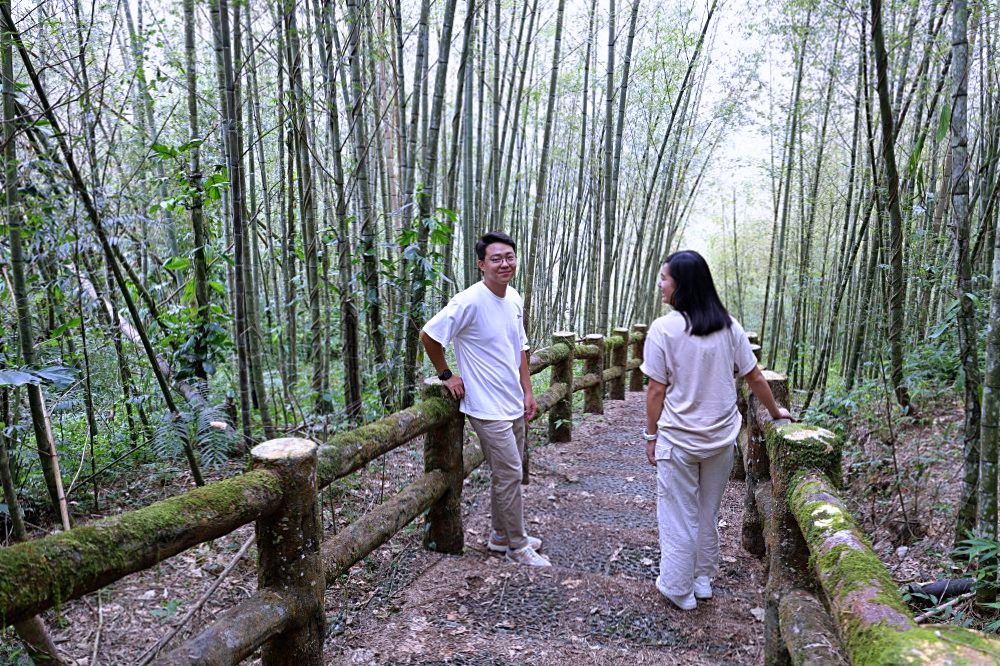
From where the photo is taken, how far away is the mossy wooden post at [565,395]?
15.6 ft

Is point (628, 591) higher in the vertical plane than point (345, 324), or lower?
lower

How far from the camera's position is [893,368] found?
393 cm

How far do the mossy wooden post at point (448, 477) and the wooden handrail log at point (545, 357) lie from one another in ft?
3.24

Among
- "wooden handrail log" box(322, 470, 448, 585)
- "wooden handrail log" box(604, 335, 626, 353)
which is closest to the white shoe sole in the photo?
"wooden handrail log" box(322, 470, 448, 585)

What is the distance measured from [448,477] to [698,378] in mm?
1233

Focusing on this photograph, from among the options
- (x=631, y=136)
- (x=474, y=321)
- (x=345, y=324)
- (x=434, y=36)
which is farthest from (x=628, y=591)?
(x=631, y=136)

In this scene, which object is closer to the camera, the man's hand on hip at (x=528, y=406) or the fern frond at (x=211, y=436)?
the man's hand on hip at (x=528, y=406)

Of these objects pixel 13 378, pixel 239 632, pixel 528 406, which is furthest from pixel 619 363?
pixel 13 378

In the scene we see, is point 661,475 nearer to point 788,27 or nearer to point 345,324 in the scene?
point 345,324

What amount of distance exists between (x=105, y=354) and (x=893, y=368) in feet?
17.2

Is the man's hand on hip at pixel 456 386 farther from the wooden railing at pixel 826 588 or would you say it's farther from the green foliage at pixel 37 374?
the green foliage at pixel 37 374

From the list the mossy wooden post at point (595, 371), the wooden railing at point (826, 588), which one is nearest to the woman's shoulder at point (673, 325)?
the wooden railing at point (826, 588)

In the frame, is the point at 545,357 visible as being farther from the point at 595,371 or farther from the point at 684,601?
the point at 684,601

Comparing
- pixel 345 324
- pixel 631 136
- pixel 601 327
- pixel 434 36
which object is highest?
pixel 434 36
